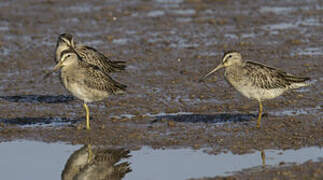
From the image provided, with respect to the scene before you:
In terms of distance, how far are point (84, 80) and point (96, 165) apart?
1951 millimetres

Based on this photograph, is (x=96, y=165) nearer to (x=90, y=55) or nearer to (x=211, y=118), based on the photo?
(x=211, y=118)

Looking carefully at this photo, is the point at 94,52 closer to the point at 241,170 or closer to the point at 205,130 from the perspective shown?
the point at 205,130

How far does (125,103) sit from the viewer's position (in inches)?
466

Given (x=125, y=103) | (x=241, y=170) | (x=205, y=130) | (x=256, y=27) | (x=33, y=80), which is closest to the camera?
(x=241, y=170)

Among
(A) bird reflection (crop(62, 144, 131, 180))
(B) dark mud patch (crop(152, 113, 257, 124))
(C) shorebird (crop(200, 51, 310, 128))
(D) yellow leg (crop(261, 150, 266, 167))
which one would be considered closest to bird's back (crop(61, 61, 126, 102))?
(B) dark mud patch (crop(152, 113, 257, 124))

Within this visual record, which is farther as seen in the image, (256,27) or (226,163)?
(256,27)

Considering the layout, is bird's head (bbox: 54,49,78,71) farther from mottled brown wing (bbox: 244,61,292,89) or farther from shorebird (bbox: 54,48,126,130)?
mottled brown wing (bbox: 244,61,292,89)

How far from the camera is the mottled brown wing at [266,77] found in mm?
10289

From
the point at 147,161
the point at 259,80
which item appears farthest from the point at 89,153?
the point at 259,80

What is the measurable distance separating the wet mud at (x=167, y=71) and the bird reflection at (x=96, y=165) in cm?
36

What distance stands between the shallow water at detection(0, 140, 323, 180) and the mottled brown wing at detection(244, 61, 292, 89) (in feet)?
4.91

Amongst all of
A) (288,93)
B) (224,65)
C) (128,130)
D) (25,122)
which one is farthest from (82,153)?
(288,93)

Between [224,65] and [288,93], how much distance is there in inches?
73.8

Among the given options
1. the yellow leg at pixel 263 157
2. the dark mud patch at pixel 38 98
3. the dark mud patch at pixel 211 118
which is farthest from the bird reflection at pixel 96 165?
the dark mud patch at pixel 38 98
